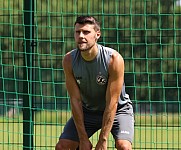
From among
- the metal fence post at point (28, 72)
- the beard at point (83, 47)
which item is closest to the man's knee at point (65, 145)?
the beard at point (83, 47)

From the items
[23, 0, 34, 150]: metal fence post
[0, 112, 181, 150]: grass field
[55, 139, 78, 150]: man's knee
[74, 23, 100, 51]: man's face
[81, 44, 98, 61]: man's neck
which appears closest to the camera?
[74, 23, 100, 51]: man's face

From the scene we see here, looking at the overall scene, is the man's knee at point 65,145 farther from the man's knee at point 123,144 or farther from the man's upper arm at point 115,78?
the man's upper arm at point 115,78

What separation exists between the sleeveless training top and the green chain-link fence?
7.21 feet

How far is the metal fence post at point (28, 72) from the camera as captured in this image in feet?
29.8

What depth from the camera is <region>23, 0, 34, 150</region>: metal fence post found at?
29.8 ft

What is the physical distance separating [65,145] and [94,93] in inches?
23.7

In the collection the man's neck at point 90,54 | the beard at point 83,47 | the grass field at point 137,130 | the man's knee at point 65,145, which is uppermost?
the beard at point 83,47

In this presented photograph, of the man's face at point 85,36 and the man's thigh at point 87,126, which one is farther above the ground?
the man's face at point 85,36

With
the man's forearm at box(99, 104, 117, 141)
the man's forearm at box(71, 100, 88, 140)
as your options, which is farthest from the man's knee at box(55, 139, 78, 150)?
the man's forearm at box(99, 104, 117, 141)

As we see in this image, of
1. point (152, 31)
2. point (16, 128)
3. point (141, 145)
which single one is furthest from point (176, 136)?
point (16, 128)

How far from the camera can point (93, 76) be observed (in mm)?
6809

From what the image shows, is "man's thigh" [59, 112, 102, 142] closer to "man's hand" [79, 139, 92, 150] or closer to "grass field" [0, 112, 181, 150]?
"man's hand" [79, 139, 92, 150]

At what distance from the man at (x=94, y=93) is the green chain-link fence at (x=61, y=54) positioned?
7.11 feet

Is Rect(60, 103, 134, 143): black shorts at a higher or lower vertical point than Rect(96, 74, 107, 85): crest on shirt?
lower
